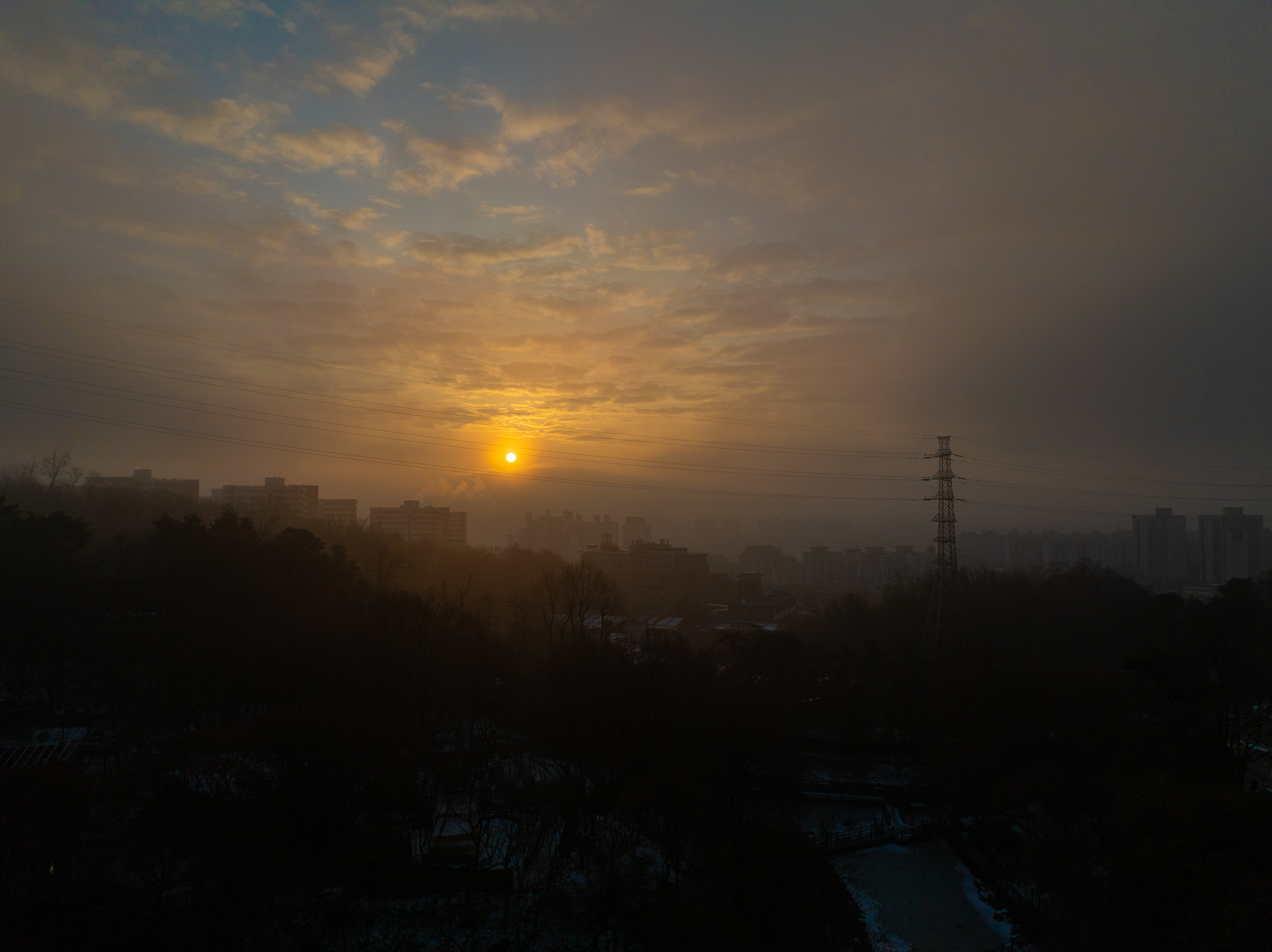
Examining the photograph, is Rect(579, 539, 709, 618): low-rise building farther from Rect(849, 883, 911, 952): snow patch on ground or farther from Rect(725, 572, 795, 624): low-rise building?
Rect(849, 883, 911, 952): snow patch on ground

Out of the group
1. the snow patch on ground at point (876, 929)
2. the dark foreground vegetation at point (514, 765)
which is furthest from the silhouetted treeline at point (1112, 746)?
the snow patch on ground at point (876, 929)

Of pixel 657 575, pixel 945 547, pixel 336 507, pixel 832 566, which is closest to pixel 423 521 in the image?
pixel 336 507

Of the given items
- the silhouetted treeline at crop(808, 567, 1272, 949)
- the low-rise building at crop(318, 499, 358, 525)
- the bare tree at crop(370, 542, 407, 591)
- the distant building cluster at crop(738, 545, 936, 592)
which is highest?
the low-rise building at crop(318, 499, 358, 525)

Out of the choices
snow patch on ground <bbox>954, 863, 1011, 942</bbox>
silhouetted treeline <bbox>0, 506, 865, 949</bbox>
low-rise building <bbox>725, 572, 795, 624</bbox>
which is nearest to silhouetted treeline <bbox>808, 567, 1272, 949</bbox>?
snow patch on ground <bbox>954, 863, 1011, 942</bbox>

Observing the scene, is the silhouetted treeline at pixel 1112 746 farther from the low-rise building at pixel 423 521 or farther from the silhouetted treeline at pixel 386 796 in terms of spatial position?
the low-rise building at pixel 423 521

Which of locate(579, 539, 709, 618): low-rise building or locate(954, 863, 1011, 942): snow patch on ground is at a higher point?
locate(579, 539, 709, 618): low-rise building

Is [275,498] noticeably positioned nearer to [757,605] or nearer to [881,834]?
[757,605]

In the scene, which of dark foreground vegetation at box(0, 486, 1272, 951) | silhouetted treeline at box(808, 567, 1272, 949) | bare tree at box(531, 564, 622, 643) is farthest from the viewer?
bare tree at box(531, 564, 622, 643)
